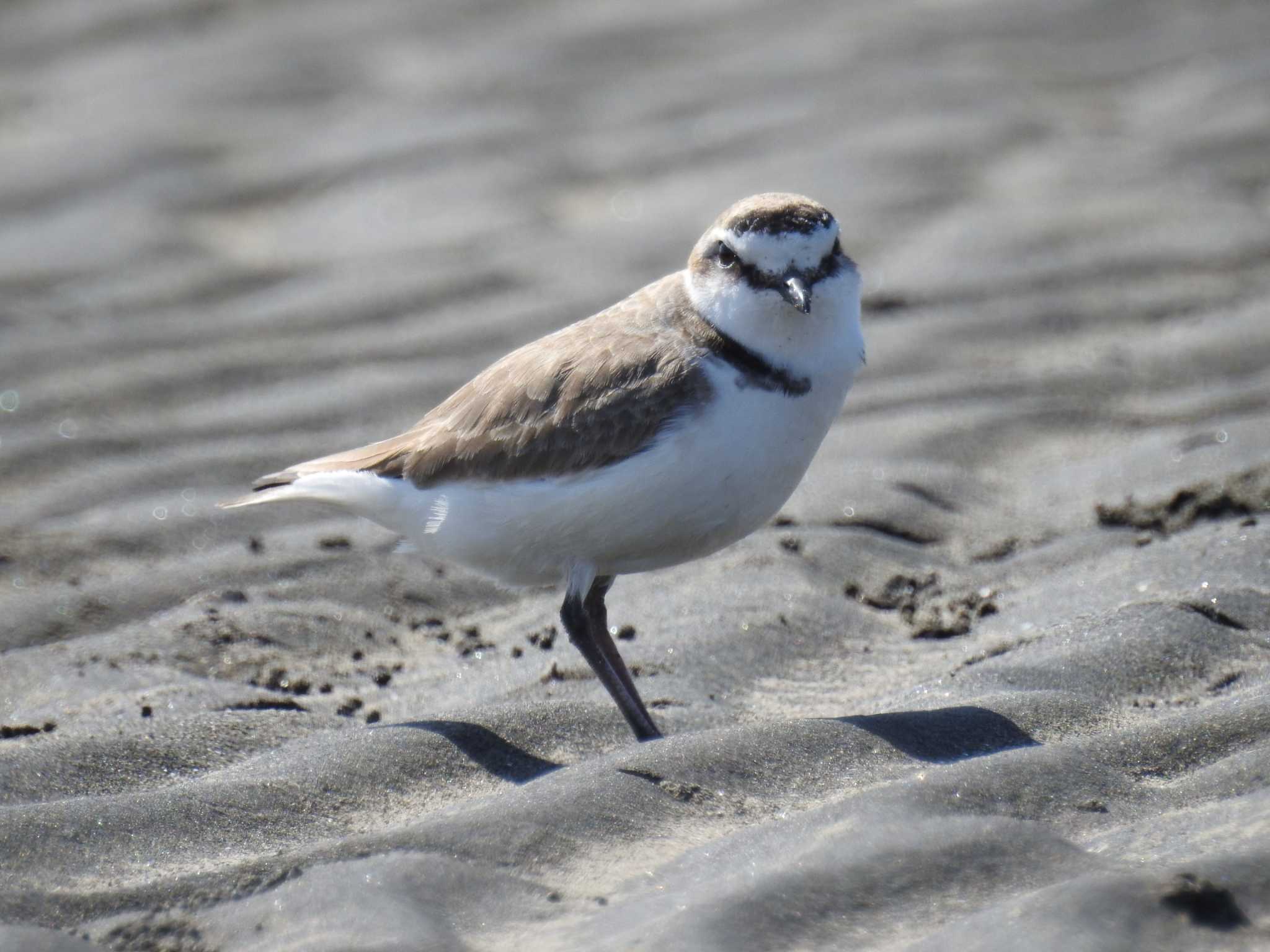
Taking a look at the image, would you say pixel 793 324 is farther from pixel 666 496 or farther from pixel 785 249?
pixel 666 496

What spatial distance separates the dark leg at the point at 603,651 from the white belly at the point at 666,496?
0.32ft

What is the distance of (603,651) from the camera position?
401 cm

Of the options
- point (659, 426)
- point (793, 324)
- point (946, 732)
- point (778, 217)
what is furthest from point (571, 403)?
point (946, 732)

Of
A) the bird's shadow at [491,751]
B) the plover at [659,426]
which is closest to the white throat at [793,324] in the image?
the plover at [659,426]

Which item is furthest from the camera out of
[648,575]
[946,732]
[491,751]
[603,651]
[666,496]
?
[648,575]

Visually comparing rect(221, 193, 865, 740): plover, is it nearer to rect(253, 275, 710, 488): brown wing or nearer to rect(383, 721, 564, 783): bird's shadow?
rect(253, 275, 710, 488): brown wing

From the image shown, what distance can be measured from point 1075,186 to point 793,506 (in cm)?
306

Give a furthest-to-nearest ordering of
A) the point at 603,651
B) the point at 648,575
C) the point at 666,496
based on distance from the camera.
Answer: the point at 648,575
the point at 603,651
the point at 666,496

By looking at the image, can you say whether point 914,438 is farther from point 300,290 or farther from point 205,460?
point 300,290

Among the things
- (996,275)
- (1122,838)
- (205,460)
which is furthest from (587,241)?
(1122,838)

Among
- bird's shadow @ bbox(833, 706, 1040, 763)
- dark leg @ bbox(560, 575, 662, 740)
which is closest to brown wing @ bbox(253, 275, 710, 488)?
dark leg @ bbox(560, 575, 662, 740)

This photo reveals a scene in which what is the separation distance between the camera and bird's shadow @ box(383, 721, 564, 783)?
11.4 feet

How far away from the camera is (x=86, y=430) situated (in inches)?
232

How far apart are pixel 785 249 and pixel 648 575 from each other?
1.47 m
